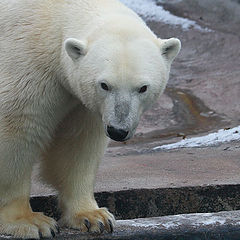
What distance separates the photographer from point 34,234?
3156 mm

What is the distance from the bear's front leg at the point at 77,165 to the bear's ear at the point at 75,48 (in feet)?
1.60

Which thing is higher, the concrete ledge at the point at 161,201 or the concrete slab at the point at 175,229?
the concrete slab at the point at 175,229

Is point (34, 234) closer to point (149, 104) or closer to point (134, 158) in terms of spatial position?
point (149, 104)

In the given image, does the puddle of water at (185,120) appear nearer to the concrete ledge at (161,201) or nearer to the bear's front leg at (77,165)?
the concrete ledge at (161,201)

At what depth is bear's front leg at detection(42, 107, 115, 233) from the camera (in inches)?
133

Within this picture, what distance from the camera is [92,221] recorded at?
3.30m

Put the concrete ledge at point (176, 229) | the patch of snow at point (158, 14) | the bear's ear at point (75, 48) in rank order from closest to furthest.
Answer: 1. the bear's ear at point (75, 48)
2. the concrete ledge at point (176, 229)
3. the patch of snow at point (158, 14)

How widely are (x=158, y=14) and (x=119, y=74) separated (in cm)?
789

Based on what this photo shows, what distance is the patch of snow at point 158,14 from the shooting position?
1027cm

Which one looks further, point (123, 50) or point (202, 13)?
point (202, 13)

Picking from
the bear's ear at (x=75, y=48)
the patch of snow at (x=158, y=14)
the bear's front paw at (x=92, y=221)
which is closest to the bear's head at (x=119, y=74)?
the bear's ear at (x=75, y=48)

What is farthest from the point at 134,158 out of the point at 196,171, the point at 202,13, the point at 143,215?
the point at 202,13

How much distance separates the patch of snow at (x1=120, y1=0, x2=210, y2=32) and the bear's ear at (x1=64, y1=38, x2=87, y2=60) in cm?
734

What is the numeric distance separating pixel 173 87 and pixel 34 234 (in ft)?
17.7
